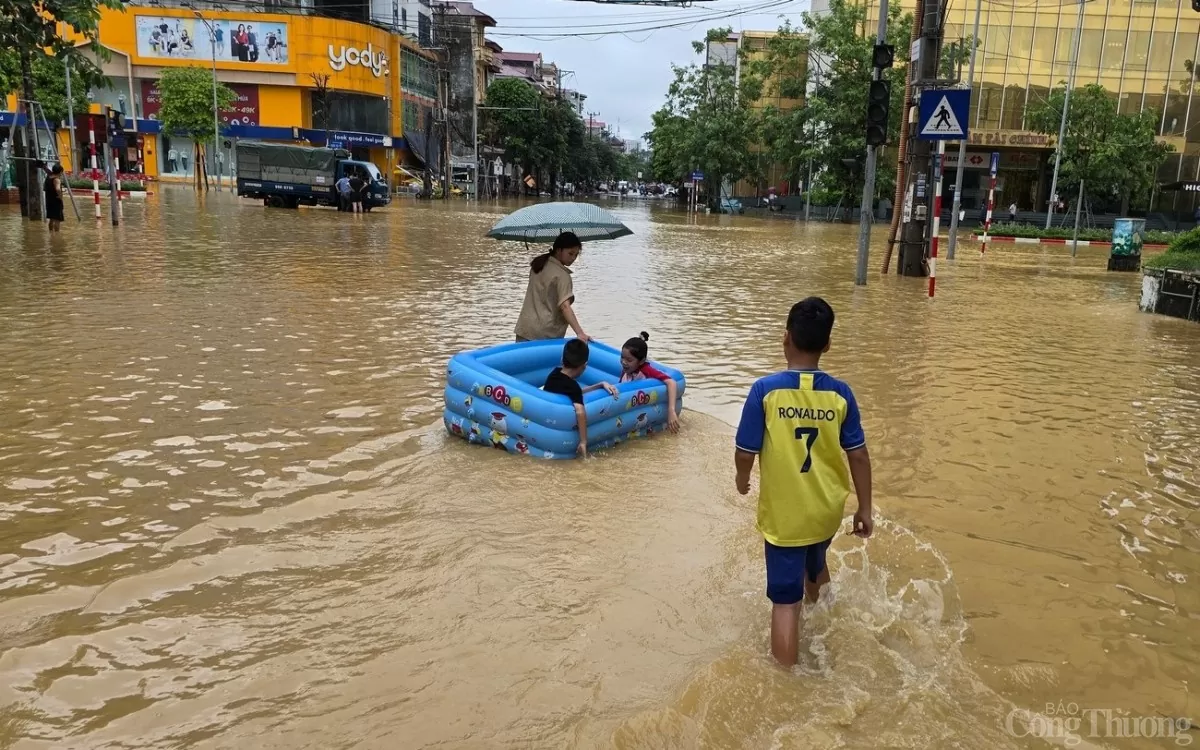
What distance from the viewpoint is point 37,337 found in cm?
952

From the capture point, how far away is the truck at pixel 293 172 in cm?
3709

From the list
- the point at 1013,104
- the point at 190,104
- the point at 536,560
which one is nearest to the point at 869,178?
the point at 536,560

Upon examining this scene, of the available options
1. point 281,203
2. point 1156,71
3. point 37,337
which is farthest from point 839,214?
point 37,337

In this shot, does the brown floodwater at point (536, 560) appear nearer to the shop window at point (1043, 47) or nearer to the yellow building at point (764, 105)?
the shop window at point (1043, 47)

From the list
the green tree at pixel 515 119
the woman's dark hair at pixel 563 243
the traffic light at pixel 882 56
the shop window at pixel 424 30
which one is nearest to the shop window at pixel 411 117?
the shop window at pixel 424 30

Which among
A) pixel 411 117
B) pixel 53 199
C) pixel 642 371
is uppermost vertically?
pixel 411 117

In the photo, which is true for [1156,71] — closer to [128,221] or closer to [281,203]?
[281,203]

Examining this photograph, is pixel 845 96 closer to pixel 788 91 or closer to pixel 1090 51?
pixel 788 91

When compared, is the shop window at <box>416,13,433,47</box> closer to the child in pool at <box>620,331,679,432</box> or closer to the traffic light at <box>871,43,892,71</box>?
the traffic light at <box>871,43,892,71</box>

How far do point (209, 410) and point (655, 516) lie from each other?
12.4 feet

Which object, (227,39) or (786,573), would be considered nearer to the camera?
(786,573)

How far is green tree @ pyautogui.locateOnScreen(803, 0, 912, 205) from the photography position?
47.0 metres

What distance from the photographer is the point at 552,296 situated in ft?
25.0

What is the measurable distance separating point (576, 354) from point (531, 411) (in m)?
0.59
